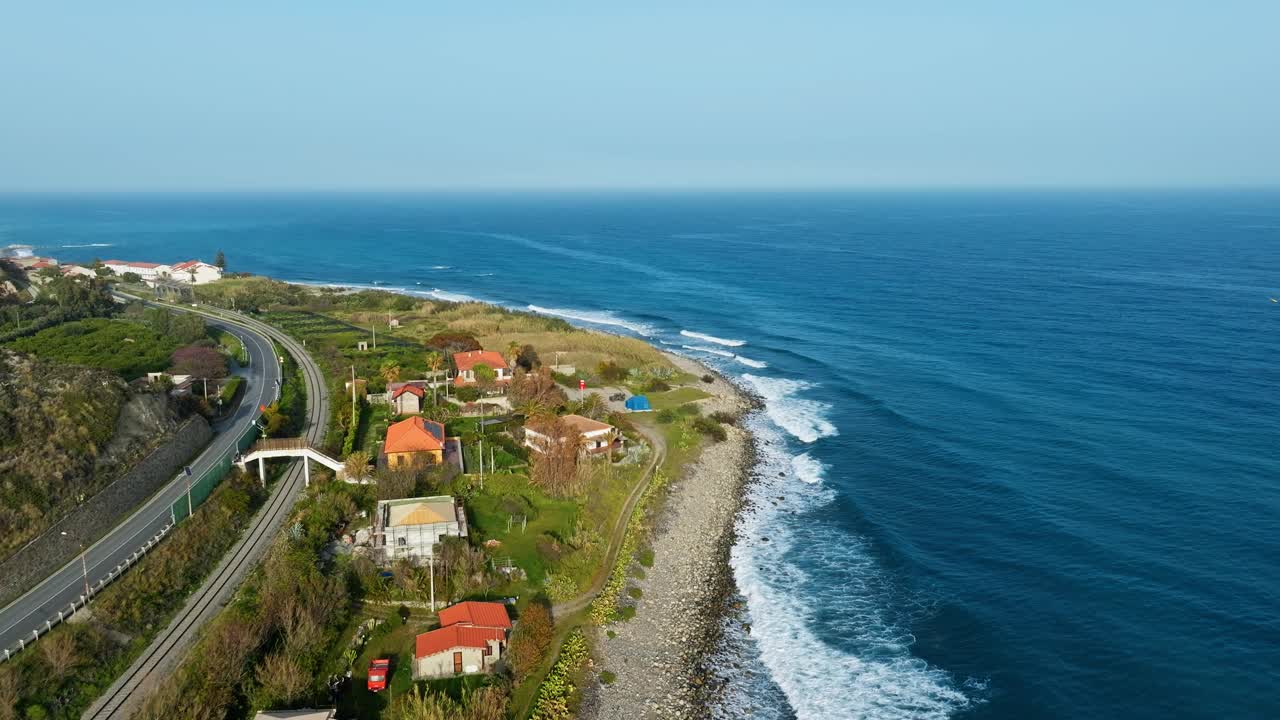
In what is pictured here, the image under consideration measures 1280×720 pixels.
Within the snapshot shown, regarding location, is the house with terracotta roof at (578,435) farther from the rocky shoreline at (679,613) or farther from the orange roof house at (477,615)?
the orange roof house at (477,615)

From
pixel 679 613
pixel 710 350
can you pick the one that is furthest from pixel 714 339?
pixel 679 613

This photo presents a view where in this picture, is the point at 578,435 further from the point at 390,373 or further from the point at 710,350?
the point at 710,350

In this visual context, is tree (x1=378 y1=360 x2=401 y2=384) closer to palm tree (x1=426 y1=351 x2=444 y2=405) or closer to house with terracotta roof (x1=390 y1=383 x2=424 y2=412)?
palm tree (x1=426 y1=351 x2=444 y2=405)

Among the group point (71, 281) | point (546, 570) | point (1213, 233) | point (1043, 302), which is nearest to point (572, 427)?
point (546, 570)

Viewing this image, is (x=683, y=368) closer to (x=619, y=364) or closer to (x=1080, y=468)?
(x=619, y=364)

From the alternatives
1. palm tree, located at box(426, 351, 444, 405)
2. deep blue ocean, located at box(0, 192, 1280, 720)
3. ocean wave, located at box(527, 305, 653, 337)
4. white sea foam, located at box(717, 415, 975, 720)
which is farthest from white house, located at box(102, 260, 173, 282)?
white sea foam, located at box(717, 415, 975, 720)

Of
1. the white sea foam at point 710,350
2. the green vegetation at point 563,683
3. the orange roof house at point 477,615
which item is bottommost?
the green vegetation at point 563,683

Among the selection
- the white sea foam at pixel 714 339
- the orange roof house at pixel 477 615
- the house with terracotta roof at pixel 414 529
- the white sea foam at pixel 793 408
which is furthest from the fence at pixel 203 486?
the white sea foam at pixel 714 339
